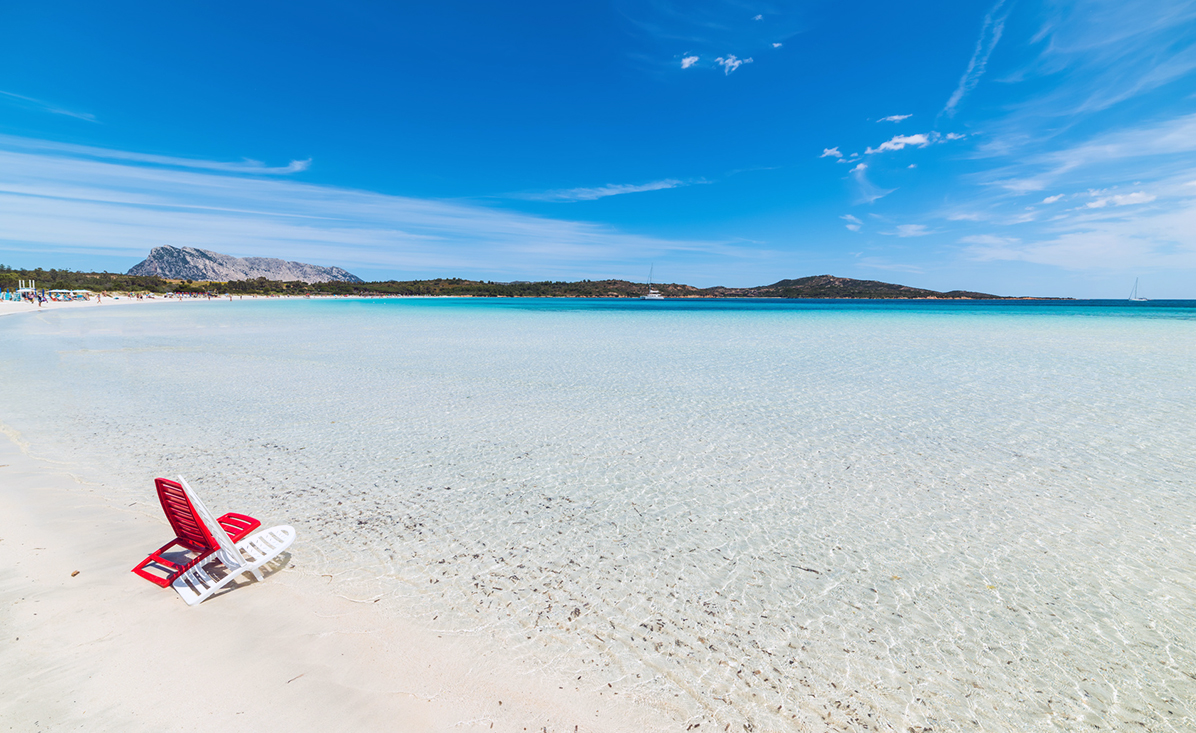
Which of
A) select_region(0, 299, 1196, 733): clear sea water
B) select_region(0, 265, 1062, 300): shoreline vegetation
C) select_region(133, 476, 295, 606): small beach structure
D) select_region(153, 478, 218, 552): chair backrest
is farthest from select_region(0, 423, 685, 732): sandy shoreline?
select_region(0, 265, 1062, 300): shoreline vegetation

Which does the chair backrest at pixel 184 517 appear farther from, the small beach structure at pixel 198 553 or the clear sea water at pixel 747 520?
the clear sea water at pixel 747 520

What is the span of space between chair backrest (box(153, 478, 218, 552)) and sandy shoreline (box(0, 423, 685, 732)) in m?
0.43

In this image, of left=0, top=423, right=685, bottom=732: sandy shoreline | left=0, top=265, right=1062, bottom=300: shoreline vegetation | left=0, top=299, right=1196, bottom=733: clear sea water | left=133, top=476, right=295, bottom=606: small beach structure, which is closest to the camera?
left=0, top=423, right=685, bottom=732: sandy shoreline

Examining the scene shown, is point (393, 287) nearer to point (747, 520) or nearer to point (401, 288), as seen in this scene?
point (401, 288)

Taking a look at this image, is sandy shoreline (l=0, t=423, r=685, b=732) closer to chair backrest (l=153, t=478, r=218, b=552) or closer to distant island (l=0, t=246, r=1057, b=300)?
chair backrest (l=153, t=478, r=218, b=552)

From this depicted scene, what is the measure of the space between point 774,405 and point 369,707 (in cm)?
980

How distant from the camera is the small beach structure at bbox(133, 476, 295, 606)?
4027 mm

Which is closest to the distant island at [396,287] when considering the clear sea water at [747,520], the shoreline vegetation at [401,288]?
the shoreline vegetation at [401,288]

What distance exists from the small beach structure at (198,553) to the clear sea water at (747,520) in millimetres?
378

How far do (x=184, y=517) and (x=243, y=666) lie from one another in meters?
1.74

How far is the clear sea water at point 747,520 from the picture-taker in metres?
3.43

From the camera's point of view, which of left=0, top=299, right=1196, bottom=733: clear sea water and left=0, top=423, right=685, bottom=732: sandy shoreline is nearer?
left=0, top=423, right=685, bottom=732: sandy shoreline

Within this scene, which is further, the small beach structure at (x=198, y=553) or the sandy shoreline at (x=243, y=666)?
the small beach structure at (x=198, y=553)

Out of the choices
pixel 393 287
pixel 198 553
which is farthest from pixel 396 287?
pixel 198 553
